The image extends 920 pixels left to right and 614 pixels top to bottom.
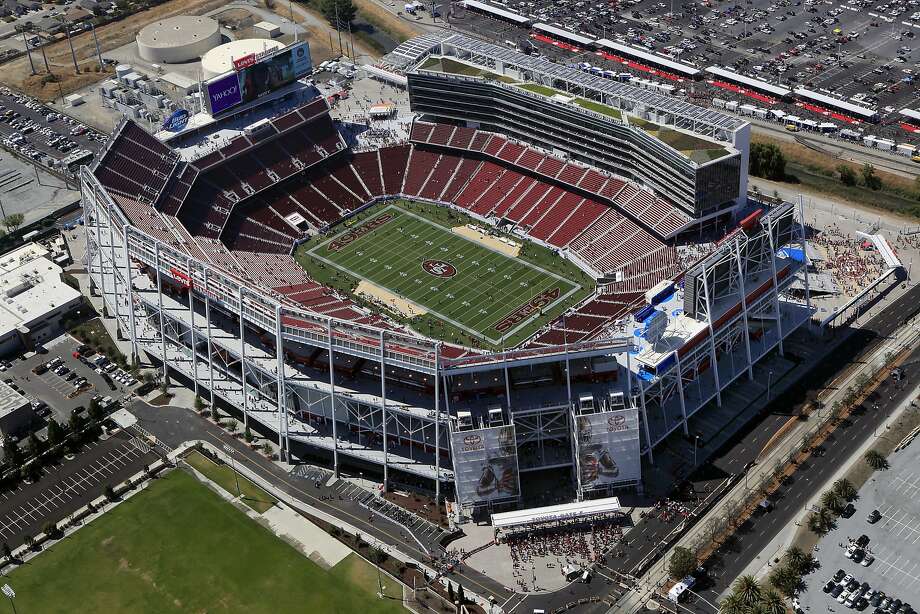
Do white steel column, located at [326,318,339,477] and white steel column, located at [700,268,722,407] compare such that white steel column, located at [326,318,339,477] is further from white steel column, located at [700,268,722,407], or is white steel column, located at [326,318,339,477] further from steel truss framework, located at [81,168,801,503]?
white steel column, located at [700,268,722,407]

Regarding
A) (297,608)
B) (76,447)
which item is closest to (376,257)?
(76,447)

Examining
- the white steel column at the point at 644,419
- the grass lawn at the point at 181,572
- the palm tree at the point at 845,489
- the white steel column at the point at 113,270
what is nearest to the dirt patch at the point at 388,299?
the white steel column at the point at 113,270

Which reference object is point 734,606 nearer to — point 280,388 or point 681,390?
point 681,390

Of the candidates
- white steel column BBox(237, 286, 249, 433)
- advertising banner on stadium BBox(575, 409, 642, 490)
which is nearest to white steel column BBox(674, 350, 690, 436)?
advertising banner on stadium BBox(575, 409, 642, 490)

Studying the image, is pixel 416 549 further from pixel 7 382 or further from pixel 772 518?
pixel 7 382

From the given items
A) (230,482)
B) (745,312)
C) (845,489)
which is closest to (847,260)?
(745,312)
